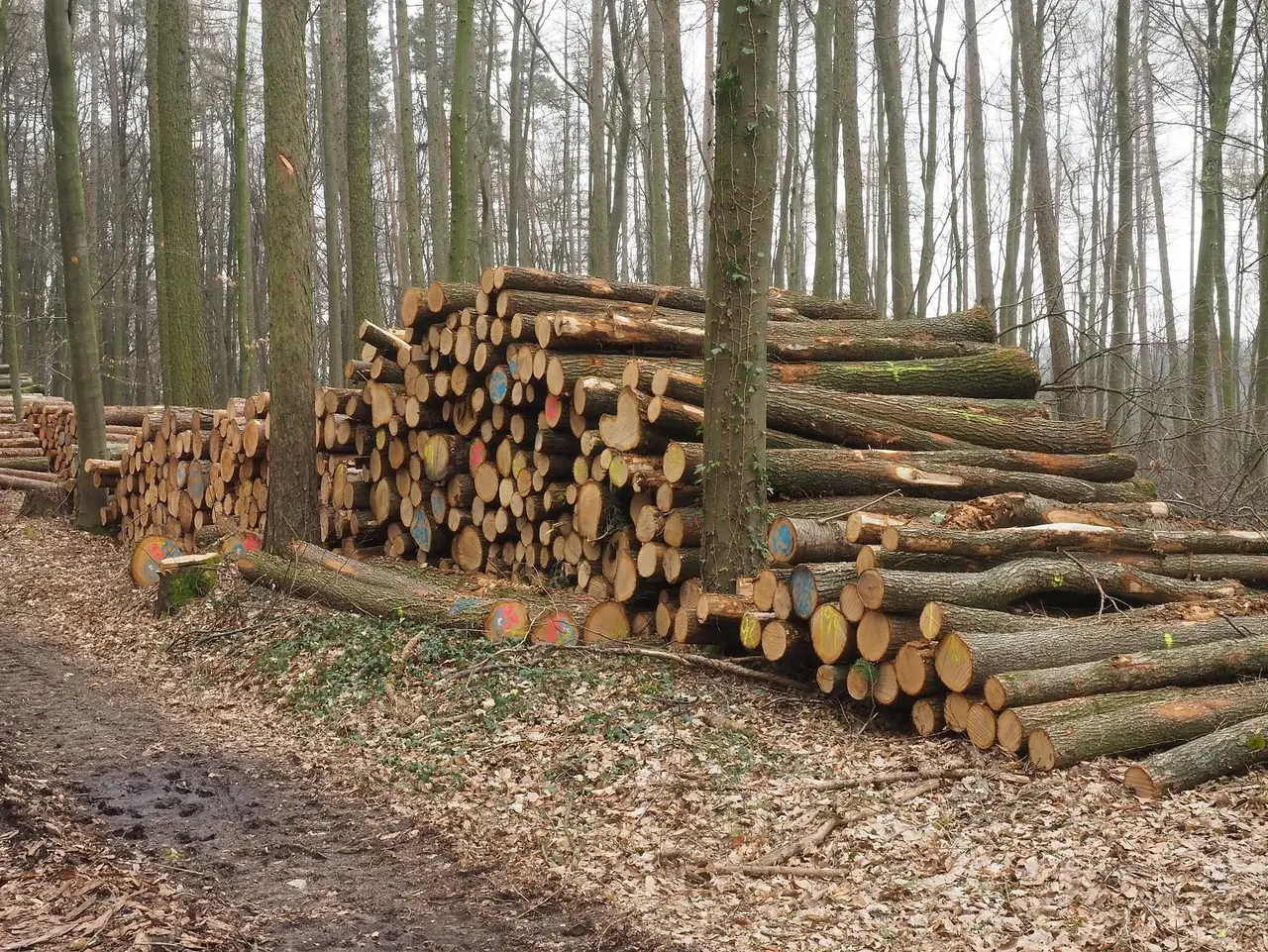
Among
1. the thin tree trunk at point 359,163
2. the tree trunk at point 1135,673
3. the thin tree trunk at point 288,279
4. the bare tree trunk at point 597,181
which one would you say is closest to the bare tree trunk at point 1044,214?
the tree trunk at point 1135,673

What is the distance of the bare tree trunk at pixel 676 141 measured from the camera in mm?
14953

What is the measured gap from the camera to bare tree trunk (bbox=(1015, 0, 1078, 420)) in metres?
12.6

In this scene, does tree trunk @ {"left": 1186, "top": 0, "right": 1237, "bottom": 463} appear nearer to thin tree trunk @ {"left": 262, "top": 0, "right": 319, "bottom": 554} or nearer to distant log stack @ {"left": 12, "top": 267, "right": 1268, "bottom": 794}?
distant log stack @ {"left": 12, "top": 267, "right": 1268, "bottom": 794}

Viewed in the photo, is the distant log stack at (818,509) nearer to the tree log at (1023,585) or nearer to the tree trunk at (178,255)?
the tree log at (1023,585)

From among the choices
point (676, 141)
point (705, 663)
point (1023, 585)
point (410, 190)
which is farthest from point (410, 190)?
point (1023, 585)

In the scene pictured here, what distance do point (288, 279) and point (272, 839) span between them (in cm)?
572

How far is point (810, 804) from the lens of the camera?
5.10 metres

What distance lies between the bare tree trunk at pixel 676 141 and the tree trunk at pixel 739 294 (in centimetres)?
813

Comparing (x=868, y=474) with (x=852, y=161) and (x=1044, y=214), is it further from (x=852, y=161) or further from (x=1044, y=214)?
(x=852, y=161)

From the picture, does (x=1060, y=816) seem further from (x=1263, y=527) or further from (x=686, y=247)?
(x=686, y=247)

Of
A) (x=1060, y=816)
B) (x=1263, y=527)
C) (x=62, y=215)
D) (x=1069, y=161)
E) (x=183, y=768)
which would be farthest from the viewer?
(x=1069, y=161)

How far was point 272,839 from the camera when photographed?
16.6 ft

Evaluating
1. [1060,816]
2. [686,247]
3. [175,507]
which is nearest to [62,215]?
[175,507]

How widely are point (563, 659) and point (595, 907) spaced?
9.07 feet
